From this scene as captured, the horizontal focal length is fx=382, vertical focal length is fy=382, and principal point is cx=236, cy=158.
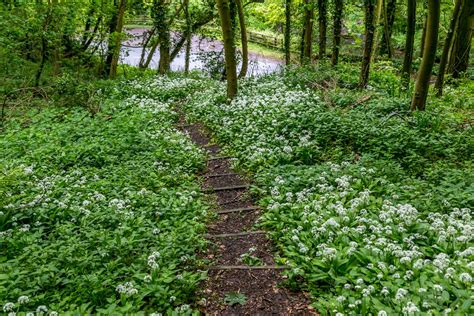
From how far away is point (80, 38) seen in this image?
2034 cm

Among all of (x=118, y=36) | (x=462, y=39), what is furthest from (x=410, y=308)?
(x=118, y=36)

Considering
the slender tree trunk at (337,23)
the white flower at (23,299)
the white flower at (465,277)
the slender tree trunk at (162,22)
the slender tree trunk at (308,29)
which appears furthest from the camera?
the slender tree trunk at (162,22)

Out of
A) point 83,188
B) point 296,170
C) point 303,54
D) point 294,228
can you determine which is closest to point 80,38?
point 303,54

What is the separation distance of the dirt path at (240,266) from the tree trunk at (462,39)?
13481 millimetres

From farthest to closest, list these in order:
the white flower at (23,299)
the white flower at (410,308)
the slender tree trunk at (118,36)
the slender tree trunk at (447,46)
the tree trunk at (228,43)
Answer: the slender tree trunk at (118,36) < the tree trunk at (228,43) < the slender tree trunk at (447,46) < the white flower at (23,299) < the white flower at (410,308)

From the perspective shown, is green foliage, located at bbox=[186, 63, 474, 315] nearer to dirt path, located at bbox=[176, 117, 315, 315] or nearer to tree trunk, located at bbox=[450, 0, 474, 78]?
dirt path, located at bbox=[176, 117, 315, 315]

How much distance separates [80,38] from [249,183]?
16.8m

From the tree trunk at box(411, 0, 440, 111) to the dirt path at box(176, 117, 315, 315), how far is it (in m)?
4.96

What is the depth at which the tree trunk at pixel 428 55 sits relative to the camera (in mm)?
8414

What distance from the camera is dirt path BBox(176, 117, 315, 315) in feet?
14.3

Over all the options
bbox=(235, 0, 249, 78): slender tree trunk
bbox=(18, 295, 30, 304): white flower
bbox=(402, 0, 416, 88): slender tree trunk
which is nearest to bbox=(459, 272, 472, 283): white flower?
bbox=(18, 295, 30, 304): white flower

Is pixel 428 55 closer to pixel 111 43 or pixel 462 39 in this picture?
pixel 462 39

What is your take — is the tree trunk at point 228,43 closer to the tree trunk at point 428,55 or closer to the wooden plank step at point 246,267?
the tree trunk at point 428,55

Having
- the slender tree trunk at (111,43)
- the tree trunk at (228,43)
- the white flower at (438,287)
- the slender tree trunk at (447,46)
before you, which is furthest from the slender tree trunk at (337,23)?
the white flower at (438,287)
